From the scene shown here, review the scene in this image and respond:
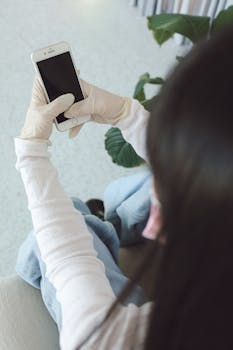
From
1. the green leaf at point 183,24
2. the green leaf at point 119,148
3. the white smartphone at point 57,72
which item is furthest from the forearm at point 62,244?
the green leaf at point 183,24

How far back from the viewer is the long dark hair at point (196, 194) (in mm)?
335

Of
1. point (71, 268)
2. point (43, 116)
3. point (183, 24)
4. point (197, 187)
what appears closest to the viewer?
point (197, 187)

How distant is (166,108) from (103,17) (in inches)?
58.8

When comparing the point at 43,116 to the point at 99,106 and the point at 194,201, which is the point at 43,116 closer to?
the point at 99,106

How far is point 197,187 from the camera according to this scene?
0.34 m

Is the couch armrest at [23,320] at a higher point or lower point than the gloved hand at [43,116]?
lower

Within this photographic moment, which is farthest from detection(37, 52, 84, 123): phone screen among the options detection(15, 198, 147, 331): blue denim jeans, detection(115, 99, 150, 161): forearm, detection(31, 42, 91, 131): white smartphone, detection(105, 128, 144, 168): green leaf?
detection(105, 128, 144, 168): green leaf

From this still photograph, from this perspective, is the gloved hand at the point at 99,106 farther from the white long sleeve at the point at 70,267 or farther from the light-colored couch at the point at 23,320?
the light-colored couch at the point at 23,320

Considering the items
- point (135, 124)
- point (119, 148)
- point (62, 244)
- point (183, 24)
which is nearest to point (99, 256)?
point (62, 244)

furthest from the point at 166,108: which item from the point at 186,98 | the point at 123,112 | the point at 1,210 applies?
the point at 1,210

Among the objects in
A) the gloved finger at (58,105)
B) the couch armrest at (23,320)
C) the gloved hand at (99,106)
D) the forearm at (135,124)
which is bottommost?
the couch armrest at (23,320)

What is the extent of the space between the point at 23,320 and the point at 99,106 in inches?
15.2

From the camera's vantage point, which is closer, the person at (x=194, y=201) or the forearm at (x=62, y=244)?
the person at (x=194, y=201)

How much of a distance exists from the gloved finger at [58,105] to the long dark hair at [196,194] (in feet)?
1.27
